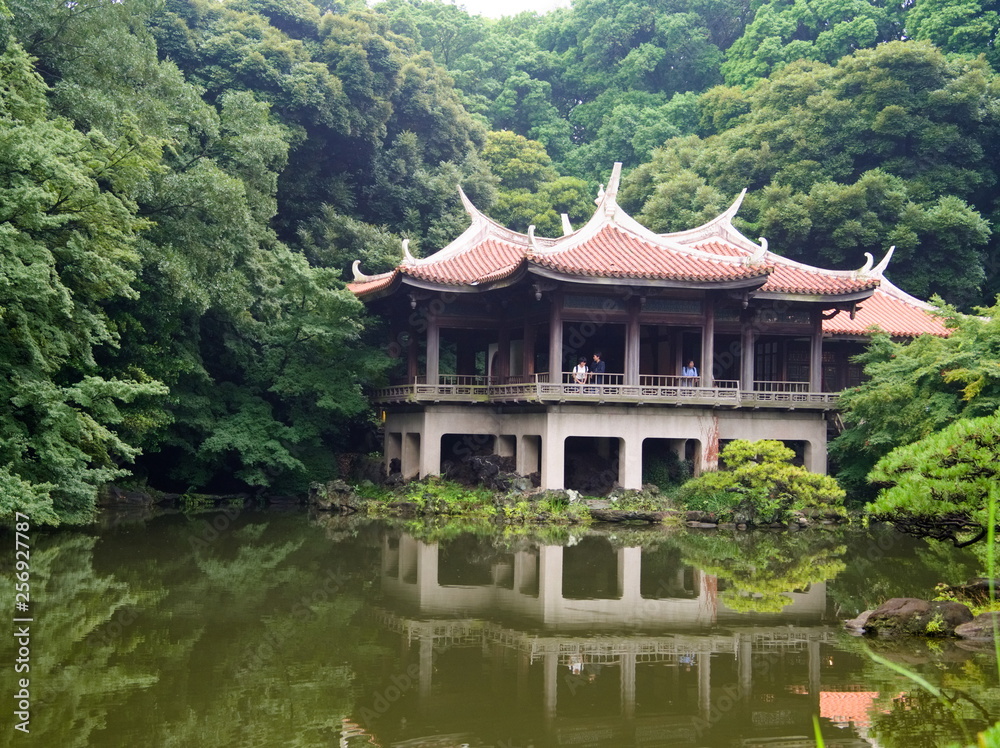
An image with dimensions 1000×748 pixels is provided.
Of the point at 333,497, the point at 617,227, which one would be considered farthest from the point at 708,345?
the point at 333,497

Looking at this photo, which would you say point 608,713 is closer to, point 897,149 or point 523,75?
A: point 897,149

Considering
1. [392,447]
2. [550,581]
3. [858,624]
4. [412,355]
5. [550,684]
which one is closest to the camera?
[550,684]

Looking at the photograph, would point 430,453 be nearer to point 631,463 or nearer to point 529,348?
point 529,348

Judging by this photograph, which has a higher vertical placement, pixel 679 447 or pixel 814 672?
pixel 679 447

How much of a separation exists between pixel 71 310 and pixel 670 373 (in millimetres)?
15541

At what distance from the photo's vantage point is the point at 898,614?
1112cm

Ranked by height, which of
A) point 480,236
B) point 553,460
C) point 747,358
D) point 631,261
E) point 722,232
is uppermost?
point 722,232

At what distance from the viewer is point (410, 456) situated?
2766 centimetres

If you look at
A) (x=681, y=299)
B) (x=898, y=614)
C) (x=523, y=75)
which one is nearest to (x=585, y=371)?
(x=681, y=299)

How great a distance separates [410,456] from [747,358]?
8741 millimetres

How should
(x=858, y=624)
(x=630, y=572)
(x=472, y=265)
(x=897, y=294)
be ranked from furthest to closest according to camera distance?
(x=897, y=294) → (x=472, y=265) → (x=630, y=572) → (x=858, y=624)

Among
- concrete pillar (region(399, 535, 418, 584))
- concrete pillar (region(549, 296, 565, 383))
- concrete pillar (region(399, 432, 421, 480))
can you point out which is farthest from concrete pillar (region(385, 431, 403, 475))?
concrete pillar (region(399, 535, 418, 584))

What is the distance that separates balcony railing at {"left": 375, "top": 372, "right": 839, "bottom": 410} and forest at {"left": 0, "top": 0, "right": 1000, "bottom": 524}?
5.37 ft

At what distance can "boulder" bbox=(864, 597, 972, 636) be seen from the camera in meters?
10.9
